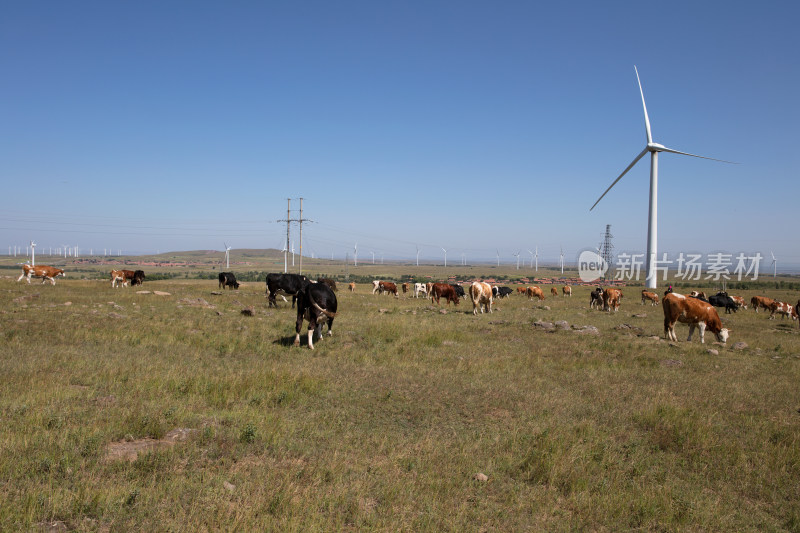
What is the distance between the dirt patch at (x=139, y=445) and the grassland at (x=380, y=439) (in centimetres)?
4

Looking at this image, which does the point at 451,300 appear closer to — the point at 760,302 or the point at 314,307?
the point at 314,307

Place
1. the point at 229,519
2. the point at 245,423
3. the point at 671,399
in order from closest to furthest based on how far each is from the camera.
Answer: the point at 229,519 < the point at 245,423 < the point at 671,399

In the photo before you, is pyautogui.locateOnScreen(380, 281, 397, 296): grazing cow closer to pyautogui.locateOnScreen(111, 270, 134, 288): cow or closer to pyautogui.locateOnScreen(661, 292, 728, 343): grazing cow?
pyautogui.locateOnScreen(111, 270, 134, 288): cow

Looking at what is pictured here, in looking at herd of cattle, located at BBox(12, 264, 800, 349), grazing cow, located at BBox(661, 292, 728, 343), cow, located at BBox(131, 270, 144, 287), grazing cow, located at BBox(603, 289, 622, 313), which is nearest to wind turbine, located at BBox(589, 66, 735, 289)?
herd of cattle, located at BBox(12, 264, 800, 349)

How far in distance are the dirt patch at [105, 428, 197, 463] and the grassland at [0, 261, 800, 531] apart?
0.13 ft

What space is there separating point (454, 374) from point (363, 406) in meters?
3.24

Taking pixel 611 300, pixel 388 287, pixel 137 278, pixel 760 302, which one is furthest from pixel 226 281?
pixel 760 302

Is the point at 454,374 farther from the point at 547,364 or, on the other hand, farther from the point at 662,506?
the point at 662,506

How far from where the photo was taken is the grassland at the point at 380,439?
443cm

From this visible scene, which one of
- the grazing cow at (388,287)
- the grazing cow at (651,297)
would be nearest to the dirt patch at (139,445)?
the grazing cow at (388,287)

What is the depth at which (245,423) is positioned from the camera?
6414 millimetres

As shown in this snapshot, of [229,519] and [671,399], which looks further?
[671,399]

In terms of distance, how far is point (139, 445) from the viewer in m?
5.62

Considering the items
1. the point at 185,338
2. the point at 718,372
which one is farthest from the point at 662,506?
the point at 185,338
